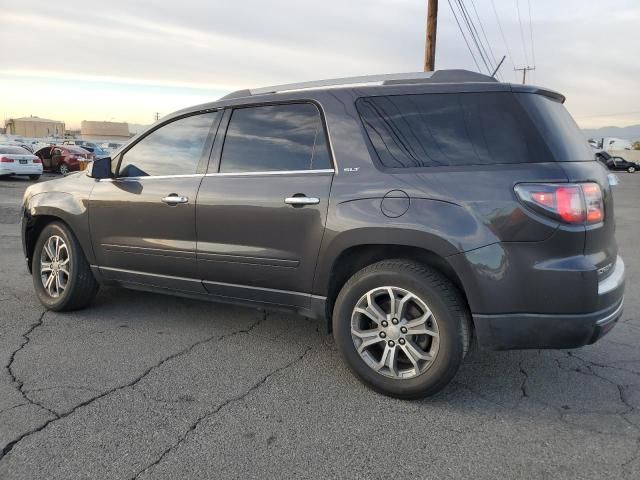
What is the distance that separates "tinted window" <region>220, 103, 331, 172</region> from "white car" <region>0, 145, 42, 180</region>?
19423mm

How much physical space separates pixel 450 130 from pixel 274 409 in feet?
6.20

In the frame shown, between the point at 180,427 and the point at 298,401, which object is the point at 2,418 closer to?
the point at 180,427

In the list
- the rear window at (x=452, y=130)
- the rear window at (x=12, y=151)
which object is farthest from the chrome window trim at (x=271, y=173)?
the rear window at (x=12, y=151)

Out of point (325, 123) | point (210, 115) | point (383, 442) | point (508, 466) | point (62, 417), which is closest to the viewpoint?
point (508, 466)

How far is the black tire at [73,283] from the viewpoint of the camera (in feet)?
15.5

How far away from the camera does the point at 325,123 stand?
11.9 ft

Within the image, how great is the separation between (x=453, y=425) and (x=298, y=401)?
0.88 metres

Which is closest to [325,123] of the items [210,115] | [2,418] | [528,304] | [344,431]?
[210,115]

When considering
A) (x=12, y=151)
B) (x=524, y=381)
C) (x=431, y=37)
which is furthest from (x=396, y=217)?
(x=12, y=151)

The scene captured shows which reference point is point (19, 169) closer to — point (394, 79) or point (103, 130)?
point (394, 79)

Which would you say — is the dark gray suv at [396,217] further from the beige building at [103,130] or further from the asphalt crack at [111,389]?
the beige building at [103,130]

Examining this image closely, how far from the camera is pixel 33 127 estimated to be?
108 metres

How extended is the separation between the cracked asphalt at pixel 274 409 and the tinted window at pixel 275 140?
1.34 metres

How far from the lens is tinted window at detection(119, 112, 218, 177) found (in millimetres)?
4215
